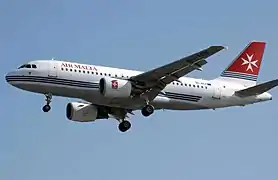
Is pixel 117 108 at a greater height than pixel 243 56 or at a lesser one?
lesser

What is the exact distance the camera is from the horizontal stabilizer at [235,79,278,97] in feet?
207

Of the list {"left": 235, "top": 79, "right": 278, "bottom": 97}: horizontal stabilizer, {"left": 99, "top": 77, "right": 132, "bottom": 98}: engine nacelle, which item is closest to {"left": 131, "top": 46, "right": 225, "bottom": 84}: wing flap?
{"left": 99, "top": 77, "right": 132, "bottom": 98}: engine nacelle

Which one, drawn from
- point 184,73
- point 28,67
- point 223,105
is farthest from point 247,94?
point 28,67

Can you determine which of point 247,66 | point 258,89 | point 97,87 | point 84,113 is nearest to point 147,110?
point 97,87

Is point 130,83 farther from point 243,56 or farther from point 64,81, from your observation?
point 243,56

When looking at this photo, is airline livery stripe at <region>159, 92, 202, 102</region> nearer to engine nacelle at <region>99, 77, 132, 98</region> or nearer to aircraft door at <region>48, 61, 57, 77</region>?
engine nacelle at <region>99, 77, 132, 98</region>

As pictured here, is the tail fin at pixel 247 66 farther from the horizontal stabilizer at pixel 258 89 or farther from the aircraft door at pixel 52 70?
the aircraft door at pixel 52 70

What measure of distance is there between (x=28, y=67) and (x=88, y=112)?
7.61m

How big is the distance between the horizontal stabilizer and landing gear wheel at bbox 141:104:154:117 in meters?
7.45

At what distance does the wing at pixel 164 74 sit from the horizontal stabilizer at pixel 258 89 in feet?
19.6

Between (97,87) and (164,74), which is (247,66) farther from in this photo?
(97,87)

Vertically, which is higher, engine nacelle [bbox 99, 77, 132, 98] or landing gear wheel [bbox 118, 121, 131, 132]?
engine nacelle [bbox 99, 77, 132, 98]

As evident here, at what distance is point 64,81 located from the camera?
202 ft

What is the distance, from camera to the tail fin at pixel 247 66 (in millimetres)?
70000
